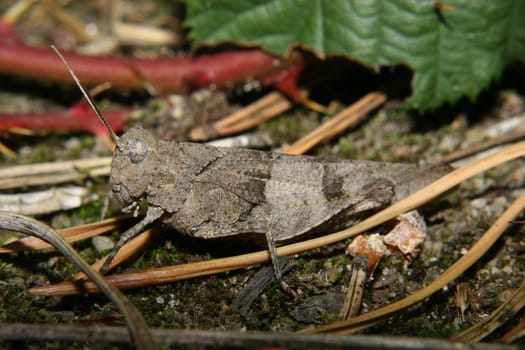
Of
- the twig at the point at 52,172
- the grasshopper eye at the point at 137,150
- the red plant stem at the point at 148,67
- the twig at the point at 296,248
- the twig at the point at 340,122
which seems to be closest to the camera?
the twig at the point at 296,248

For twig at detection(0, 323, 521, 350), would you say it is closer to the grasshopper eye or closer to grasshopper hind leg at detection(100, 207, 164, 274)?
grasshopper hind leg at detection(100, 207, 164, 274)

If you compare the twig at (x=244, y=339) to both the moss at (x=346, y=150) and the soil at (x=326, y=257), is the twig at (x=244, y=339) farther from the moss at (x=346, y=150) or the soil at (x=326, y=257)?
the moss at (x=346, y=150)

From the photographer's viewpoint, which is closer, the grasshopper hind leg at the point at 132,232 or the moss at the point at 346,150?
the grasshopper hind leg at the point at 132,232

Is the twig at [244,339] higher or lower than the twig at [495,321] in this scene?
higher

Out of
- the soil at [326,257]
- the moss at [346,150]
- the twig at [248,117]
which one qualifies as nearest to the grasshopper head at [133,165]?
the soil at [326,257]

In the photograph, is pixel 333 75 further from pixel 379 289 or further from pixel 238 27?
pixel 379 289

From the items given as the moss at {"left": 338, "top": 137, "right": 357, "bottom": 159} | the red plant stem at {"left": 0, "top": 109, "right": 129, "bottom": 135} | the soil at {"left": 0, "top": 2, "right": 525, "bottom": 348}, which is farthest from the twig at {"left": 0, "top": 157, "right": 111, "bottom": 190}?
the moss at {"left": 338, "top": 137, "right": 357, "bottom": 159}

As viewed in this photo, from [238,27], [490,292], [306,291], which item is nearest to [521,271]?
[490,292]
